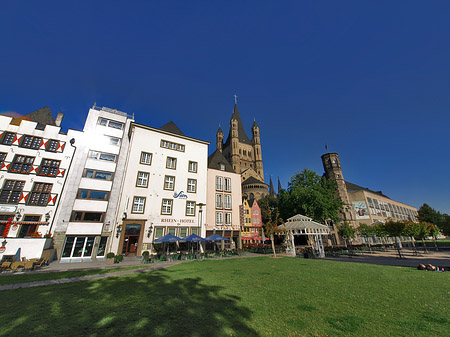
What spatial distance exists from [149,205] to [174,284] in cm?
1714

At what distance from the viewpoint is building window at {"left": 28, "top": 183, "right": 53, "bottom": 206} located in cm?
2092

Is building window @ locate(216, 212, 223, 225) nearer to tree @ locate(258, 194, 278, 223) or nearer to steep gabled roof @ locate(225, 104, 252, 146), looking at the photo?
tree @ locate(258, 194, 278, 223)

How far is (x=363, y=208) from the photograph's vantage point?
56156 millimetres

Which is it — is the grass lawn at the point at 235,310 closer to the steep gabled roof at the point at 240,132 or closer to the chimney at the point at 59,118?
the chimney at the point at 59,118

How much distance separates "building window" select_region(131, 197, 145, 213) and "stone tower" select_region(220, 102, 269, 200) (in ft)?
145

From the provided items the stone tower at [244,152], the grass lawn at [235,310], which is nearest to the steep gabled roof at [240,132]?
the stone tower at [244,152]

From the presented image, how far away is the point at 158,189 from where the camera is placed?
2550cm

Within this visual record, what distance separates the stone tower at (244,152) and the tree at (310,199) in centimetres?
2257

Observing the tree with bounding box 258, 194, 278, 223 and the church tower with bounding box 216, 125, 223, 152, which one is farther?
the church tower with bounding box 216, 125, 223, 152

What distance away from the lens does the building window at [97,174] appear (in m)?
22.7

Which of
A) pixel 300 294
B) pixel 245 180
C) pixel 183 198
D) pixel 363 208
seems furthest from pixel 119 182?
pixel 363 208

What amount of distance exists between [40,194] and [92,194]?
5.53 meters

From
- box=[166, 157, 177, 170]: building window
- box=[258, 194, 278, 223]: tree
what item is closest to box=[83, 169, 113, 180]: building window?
box=[166, 157, 177, 170]: building window

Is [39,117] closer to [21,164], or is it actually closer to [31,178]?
[21,164]
